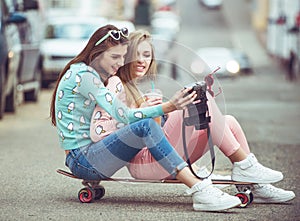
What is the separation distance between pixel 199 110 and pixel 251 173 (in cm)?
63

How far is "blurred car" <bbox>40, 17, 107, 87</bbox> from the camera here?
22672 millimetres

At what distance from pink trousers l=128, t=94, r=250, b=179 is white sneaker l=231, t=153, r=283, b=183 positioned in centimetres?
12

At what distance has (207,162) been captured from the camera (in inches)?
269

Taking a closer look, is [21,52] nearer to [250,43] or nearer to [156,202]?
[156,202]

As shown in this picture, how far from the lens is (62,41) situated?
2359 centimetres

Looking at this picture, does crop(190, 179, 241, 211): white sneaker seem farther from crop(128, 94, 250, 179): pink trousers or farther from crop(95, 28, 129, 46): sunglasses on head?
crop(95, 28, 129, 46): sunglasses on head

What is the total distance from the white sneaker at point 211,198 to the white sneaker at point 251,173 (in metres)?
0.35

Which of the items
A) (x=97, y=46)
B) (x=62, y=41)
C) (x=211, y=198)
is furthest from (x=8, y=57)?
(x=62, y=41)

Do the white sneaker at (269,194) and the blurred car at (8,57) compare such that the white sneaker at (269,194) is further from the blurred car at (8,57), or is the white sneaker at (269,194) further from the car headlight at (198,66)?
the blurred car at (8,57)

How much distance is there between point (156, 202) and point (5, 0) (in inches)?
307

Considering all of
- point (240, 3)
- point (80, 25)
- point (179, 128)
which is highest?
point (179, 128)

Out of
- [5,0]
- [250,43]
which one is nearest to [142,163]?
[5,0]

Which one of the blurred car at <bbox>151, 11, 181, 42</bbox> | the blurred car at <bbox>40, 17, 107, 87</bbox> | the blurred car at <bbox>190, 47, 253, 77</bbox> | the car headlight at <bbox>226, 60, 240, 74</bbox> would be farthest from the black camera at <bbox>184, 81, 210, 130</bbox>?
the blurred car at <bbox>151, 11, 181, 42</bbox>

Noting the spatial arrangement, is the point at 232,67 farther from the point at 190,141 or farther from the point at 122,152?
the point at 122,152
